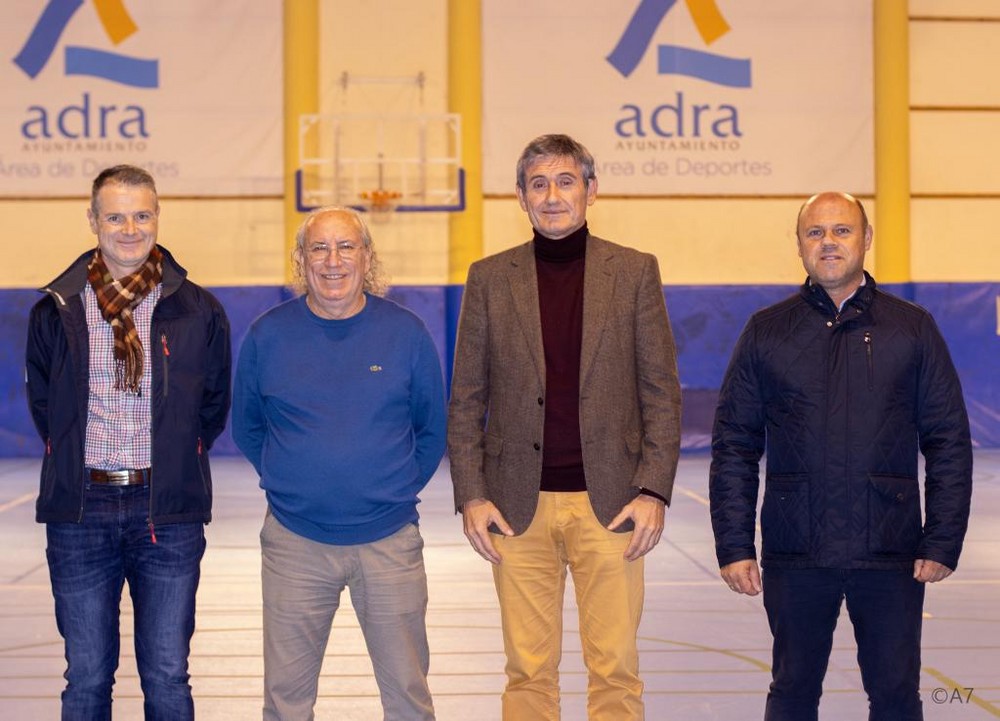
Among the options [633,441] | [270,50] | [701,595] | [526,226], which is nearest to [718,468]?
[633,441]

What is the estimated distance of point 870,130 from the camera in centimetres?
1566

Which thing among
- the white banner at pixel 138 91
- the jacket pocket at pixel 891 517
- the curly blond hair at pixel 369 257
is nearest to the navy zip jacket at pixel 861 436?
the jacket pocket at pixel 891 517

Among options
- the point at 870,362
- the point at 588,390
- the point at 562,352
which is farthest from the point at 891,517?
the point at 562,352

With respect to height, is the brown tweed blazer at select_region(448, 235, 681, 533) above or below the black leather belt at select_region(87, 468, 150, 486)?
above

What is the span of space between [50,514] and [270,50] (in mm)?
12683

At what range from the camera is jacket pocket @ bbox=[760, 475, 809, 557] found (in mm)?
3385

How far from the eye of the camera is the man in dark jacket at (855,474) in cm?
333

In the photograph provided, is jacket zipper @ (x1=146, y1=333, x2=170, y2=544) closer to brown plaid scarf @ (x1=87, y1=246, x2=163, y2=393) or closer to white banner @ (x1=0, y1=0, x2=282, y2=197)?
brown plaid scarf @ (x1=87, y1=246, x2=163, y2=393)

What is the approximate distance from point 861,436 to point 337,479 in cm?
142

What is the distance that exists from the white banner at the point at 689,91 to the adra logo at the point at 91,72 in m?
4.25

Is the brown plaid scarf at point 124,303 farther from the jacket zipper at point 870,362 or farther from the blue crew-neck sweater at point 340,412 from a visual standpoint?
the jacket zipper at point 870,362

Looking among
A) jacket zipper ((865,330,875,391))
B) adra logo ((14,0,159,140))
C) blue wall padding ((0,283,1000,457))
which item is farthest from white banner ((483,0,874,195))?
jacket zipper ((865,330,875,391))

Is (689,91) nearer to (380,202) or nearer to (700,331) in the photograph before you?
(700,331)

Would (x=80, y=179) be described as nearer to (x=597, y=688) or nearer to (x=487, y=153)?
(x=487, y=153)
